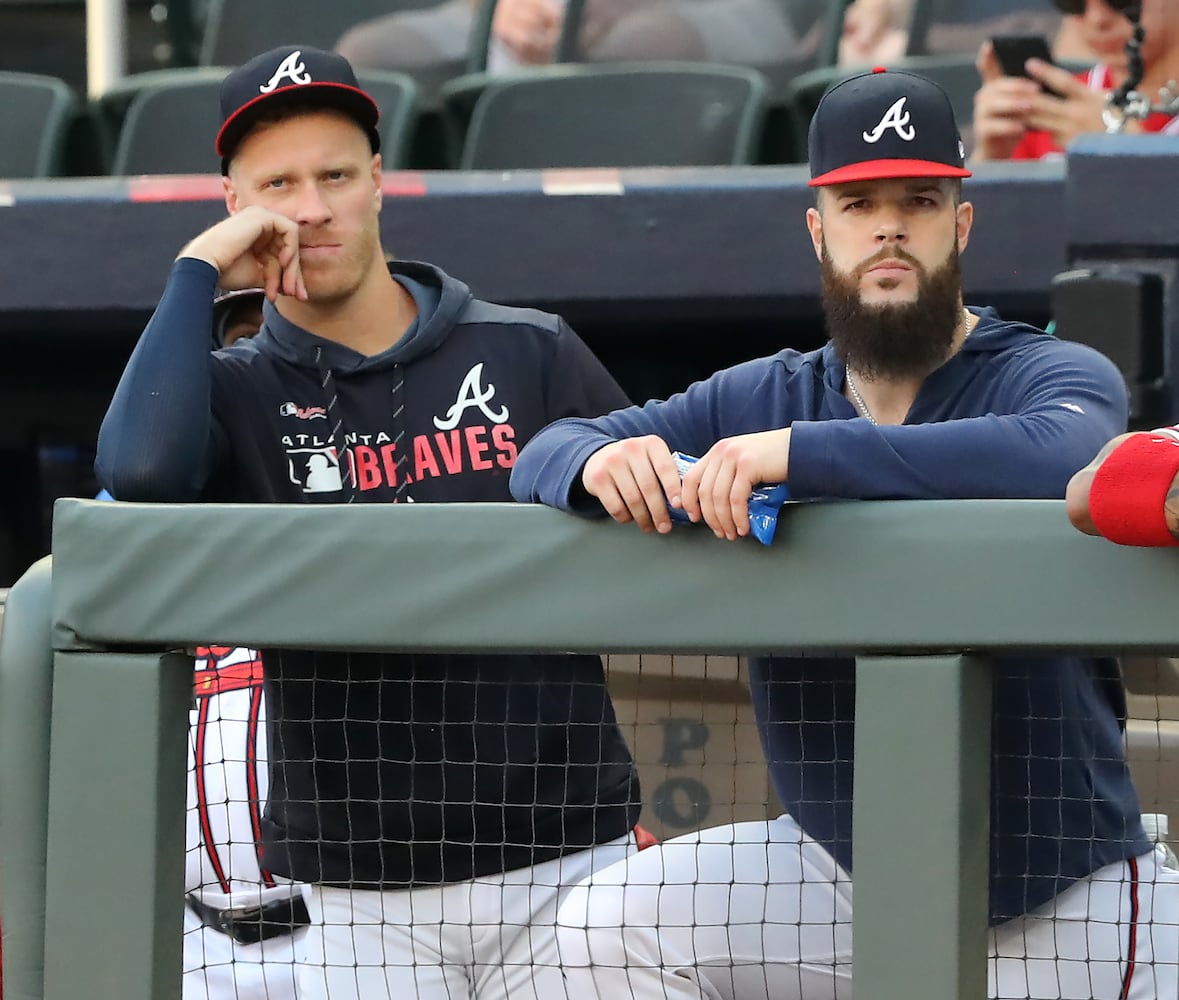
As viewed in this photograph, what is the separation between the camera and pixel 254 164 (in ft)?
7.23

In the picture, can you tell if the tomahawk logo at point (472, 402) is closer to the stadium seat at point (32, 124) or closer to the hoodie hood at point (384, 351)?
the hoodie hood at point (384, 351)

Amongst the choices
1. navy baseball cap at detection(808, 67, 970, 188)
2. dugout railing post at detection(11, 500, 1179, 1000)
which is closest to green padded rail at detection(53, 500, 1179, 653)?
dugout railing post at detection(11, 500, 1179, 1000)

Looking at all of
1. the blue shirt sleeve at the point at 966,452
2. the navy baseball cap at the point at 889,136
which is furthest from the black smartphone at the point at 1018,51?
the blue shirt sleeve at the point at 966,452

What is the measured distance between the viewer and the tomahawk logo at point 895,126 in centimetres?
192

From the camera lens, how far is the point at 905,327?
1.90m

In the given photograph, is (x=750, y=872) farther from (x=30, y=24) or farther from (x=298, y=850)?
(x=30, y=24)

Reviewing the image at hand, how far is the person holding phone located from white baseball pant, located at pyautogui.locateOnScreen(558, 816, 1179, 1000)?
6.03 ft

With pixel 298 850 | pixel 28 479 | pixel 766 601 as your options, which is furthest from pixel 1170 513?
pixel 28 479

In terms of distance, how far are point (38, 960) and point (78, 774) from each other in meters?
0.19

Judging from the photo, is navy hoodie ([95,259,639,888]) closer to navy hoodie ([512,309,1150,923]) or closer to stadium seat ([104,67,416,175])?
navy hoodie ([512,309,1150,923])

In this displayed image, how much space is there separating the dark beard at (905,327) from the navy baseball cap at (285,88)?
70 centimetres

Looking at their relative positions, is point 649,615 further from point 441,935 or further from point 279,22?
point 279,22

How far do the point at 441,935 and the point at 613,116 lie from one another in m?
2.73

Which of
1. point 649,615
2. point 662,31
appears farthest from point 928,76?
point 649,615
